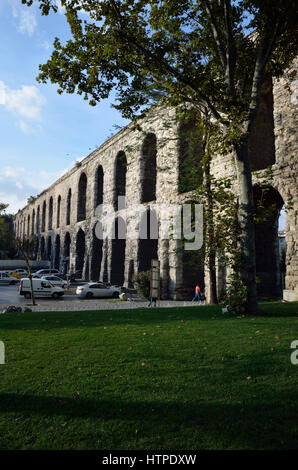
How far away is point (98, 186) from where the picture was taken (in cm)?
3372

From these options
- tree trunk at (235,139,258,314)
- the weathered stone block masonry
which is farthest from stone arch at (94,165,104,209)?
tree trunk at (235,139,258,314)

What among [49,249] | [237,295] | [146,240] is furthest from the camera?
[49,249]

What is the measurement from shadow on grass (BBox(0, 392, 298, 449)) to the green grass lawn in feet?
0.03

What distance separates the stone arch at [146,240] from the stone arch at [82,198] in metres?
15.3

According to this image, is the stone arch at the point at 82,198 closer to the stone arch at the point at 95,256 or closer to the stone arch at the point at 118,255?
the stone arch at the point at 95,256

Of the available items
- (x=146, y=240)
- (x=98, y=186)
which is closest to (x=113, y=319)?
(x=146, y=240)

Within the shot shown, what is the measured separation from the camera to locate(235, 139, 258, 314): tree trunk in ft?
30.6

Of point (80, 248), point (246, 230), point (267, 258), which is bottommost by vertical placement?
point (267, 258)

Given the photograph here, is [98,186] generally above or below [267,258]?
above

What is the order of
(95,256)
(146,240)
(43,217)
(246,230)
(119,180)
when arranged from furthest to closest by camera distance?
(43,217)
(95,256)
(119,180)
(146,240)
(246,230)

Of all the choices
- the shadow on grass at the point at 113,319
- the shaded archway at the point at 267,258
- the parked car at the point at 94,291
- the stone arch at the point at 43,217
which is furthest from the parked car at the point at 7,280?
the shadow on grass at the point at 113,319

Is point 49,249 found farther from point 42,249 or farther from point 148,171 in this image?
point 148,171

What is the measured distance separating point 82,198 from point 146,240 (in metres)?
16.1

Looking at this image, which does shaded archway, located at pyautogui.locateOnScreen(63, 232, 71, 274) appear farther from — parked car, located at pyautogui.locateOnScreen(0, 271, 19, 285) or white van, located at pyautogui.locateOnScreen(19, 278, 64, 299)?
white van, located at pyautogui.locateOnScreen(19, 278, 64, 299)
